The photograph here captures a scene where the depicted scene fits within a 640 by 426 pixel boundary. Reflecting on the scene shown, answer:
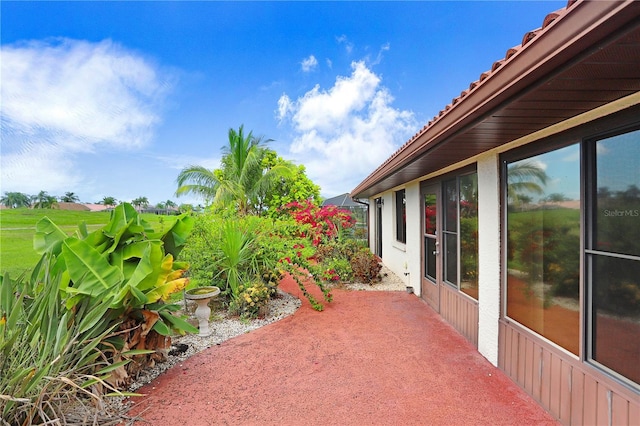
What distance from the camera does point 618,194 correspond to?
8.00 feet

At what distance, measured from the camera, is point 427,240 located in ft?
22.3

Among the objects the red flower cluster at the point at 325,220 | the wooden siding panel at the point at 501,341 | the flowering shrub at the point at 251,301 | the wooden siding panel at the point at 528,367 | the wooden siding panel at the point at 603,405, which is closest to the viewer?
the wooden siding panel at the point at 603,405

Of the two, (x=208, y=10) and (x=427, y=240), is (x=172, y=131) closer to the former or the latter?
(x=208, y=10)

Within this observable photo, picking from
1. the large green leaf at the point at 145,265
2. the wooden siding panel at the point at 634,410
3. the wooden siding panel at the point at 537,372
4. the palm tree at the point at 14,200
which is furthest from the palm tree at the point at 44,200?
the wooden siding panel at the point at 634,410

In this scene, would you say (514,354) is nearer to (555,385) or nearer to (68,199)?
(555,385)

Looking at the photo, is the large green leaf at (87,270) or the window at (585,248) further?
the large green leaf at (87,270)

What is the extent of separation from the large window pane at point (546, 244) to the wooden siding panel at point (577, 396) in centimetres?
19

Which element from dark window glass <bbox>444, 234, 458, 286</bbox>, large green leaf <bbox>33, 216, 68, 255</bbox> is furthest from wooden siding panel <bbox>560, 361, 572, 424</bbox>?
large green leaf <bbox>33, 216, 68, 255</bbox>

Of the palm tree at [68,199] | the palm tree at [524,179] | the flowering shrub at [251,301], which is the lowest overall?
the flowering shrub at [251,301]

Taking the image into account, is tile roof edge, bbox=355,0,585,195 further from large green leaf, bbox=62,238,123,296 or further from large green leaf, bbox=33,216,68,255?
large green leaf, bbox=33,216,68,255

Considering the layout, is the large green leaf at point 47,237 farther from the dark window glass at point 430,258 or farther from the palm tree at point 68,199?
the palm tree at point 68,199

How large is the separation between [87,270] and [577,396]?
4802 mm

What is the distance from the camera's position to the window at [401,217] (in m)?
8.95

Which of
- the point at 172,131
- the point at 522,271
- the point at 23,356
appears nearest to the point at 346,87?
the point at 172,131
